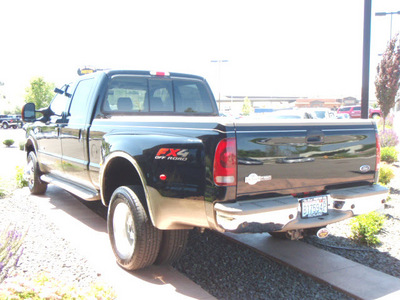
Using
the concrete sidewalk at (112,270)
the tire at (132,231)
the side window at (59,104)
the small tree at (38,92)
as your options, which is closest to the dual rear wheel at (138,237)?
the tire at (132,231)

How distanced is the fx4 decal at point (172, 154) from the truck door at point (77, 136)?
5.88 feet

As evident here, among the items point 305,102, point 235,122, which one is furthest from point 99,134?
point 305,102

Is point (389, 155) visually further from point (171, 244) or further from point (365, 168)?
point (171, 244)

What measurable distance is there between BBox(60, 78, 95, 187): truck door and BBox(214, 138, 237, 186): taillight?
239 cm

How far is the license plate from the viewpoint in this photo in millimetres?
3285

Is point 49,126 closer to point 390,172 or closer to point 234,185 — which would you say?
point 234,185

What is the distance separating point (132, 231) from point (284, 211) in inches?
60.7

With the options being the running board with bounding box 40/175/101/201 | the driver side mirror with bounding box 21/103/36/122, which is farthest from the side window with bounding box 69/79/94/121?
the driver side mirror with bounding box 21/103/36/122

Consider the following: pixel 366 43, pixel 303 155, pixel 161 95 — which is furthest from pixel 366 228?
pixel 366 43

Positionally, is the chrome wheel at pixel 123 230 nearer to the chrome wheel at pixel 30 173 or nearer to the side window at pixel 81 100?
the side window at pixel 81 100

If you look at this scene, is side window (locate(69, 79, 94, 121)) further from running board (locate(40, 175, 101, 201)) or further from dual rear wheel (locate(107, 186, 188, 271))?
dual rear wheel (locate(107, 186, 188, 271))

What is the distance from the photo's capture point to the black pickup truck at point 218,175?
9.72ft

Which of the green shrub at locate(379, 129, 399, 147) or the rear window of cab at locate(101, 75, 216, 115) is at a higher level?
the rear window of cab at locate(101, 75, 216, 115)

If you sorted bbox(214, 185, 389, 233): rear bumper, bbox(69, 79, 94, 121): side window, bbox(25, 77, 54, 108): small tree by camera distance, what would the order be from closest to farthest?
bbox(214, 185, 389, 233): rear bumper < bbox(69, 79, 94, 121): side window < bbox(25, 77, 54, 108): small tree
